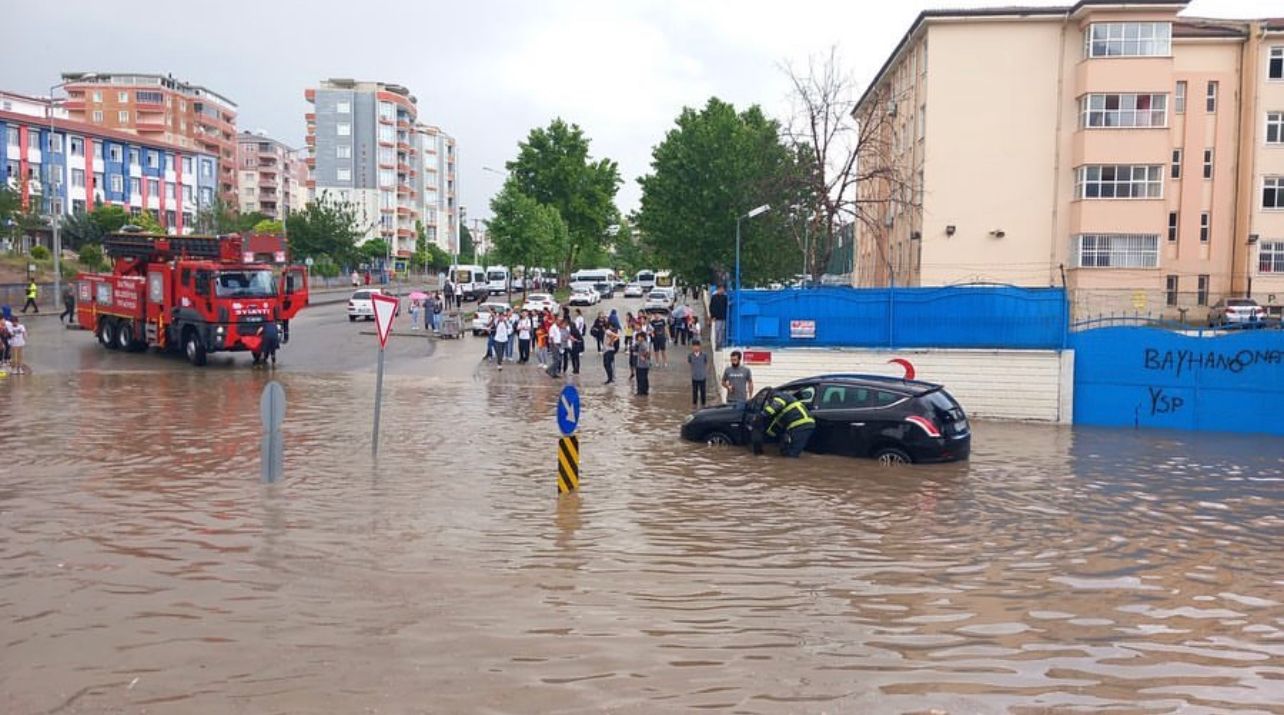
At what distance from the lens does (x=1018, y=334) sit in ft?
72.6

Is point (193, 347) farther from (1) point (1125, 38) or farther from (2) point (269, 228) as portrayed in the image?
(2) point (269, 228)

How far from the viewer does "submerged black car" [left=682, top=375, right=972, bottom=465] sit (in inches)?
600

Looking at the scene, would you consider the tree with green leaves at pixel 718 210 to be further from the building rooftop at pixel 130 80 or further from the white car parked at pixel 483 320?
the building rooftop at pixel 130 80

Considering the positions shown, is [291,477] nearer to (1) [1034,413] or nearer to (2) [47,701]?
(2) [47,701]

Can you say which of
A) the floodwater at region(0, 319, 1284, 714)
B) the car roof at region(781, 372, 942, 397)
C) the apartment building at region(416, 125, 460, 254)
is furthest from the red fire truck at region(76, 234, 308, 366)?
the apartment building at region(416, 125, 460, 254)

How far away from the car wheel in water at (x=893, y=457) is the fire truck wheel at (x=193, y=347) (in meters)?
20.6

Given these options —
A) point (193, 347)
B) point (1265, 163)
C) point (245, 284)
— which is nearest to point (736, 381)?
point (245, 284)

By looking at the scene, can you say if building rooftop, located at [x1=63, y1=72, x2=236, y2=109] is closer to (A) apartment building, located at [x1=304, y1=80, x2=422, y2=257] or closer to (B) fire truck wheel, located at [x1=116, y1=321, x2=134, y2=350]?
(A) apartment building, located at [x1=304, y1=80, x2=422, y2=257]

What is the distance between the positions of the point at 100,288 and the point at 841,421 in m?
26.4

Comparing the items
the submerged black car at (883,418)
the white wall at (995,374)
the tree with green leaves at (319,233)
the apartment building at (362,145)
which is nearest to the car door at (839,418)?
the submerged black car at (883,418)

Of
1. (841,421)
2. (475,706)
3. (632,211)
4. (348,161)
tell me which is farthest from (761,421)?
(348,161)

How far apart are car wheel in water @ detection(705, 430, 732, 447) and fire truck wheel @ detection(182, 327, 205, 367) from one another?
17.6 meters

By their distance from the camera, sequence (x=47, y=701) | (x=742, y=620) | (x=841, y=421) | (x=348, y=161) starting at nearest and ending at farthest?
(x=47, y=701) < (x=742, y=620) < (x=841, y=421) < (x=348, y=161)

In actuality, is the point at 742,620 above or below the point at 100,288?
below
